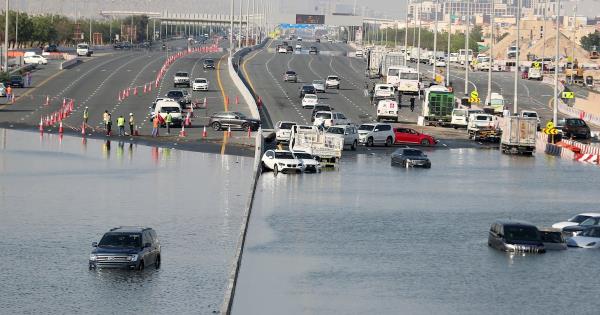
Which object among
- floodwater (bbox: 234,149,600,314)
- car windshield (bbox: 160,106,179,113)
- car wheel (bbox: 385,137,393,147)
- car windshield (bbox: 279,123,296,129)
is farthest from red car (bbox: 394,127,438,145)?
car windshield (bbox: 160,106,179,113)

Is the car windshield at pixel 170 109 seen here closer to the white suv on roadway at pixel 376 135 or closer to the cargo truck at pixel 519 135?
the white suv on roadway at pixel 376 135

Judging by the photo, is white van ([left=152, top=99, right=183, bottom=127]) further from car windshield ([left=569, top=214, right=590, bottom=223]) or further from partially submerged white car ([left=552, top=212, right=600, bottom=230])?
car windshield ([left=569, top=214, right=590, bottom=223])

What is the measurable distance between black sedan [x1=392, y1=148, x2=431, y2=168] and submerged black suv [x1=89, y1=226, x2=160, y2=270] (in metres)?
38.1

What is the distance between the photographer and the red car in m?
93.1

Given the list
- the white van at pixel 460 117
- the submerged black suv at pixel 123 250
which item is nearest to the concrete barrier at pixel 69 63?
the white van at pixel 460 117

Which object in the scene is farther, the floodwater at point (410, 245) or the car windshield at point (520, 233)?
the car windshield at point (520, 233)

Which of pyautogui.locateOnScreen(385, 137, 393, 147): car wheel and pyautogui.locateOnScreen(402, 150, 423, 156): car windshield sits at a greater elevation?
pyautogui.locateOnScreen(402, 150, 423, 156): car windshield

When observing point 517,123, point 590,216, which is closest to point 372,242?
point 590,216

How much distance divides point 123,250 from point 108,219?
13.5 m

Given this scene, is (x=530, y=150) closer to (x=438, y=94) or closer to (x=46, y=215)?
(x=438, y=94)

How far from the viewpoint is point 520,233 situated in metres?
50.5

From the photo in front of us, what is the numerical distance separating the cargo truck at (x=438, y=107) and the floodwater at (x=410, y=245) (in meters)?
22.6

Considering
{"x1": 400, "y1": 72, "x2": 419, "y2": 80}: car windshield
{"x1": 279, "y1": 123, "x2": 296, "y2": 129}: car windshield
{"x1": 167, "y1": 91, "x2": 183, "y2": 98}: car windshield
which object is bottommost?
{"x1": 279, "y1": 123, "x2": 296, "y2": 129}: car windshield

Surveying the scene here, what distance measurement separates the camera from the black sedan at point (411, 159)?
81000mm
